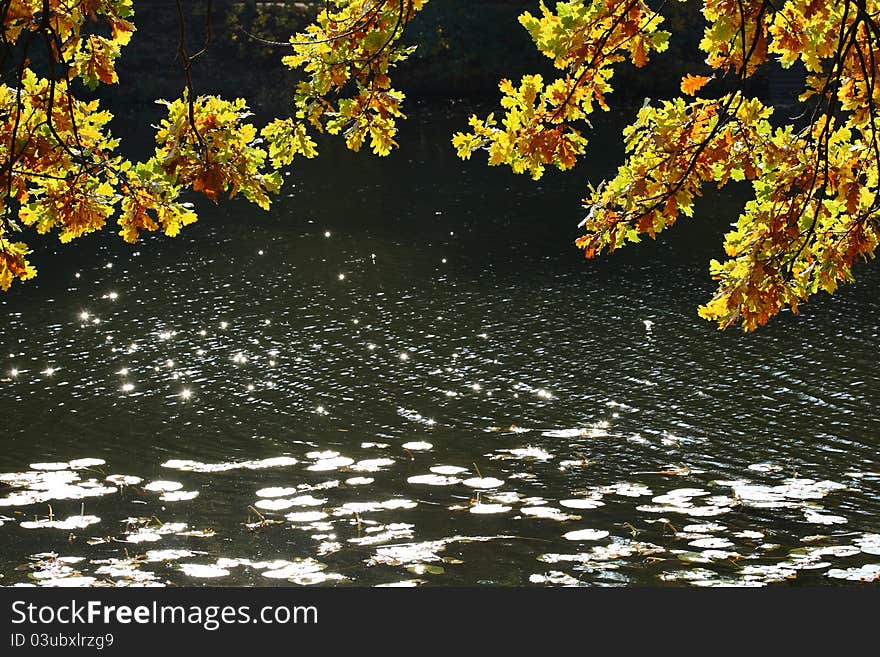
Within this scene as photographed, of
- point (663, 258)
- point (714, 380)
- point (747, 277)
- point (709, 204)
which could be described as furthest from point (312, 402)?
point (709, 204)

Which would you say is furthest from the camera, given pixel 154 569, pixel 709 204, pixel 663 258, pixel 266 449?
pixel 709 204

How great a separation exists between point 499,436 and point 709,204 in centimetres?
1149

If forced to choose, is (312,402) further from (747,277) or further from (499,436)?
(747,277)

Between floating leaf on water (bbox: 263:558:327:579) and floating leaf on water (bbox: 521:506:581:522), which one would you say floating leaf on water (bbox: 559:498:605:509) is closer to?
floating leaf on water (bbox: 521:506:581:522)

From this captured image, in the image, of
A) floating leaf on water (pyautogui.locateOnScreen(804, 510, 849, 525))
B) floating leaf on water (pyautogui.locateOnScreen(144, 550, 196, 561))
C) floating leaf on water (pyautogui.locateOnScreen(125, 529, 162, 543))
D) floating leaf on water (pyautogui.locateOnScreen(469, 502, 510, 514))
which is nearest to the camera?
floating leaf on water (pyautogui.locateOnScreen(144, 550, 196, 561))

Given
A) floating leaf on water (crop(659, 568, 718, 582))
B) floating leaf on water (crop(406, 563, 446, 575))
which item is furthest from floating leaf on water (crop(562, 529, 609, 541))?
floating leaf on water (crop(406, 563, 446, 575))

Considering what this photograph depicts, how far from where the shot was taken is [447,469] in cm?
908

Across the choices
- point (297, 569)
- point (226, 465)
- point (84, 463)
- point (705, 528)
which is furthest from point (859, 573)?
point (84, 463)

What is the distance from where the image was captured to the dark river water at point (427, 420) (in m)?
7.51

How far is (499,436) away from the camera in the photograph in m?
9.84

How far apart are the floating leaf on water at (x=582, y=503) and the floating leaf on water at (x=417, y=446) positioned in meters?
1.52

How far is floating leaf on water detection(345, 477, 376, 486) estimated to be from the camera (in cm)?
881

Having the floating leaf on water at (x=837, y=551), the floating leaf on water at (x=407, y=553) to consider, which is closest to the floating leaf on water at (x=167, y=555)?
the floating leaf on water at (x=407, y=553)

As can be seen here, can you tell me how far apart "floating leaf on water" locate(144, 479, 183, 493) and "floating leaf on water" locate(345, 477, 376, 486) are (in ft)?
3.75
